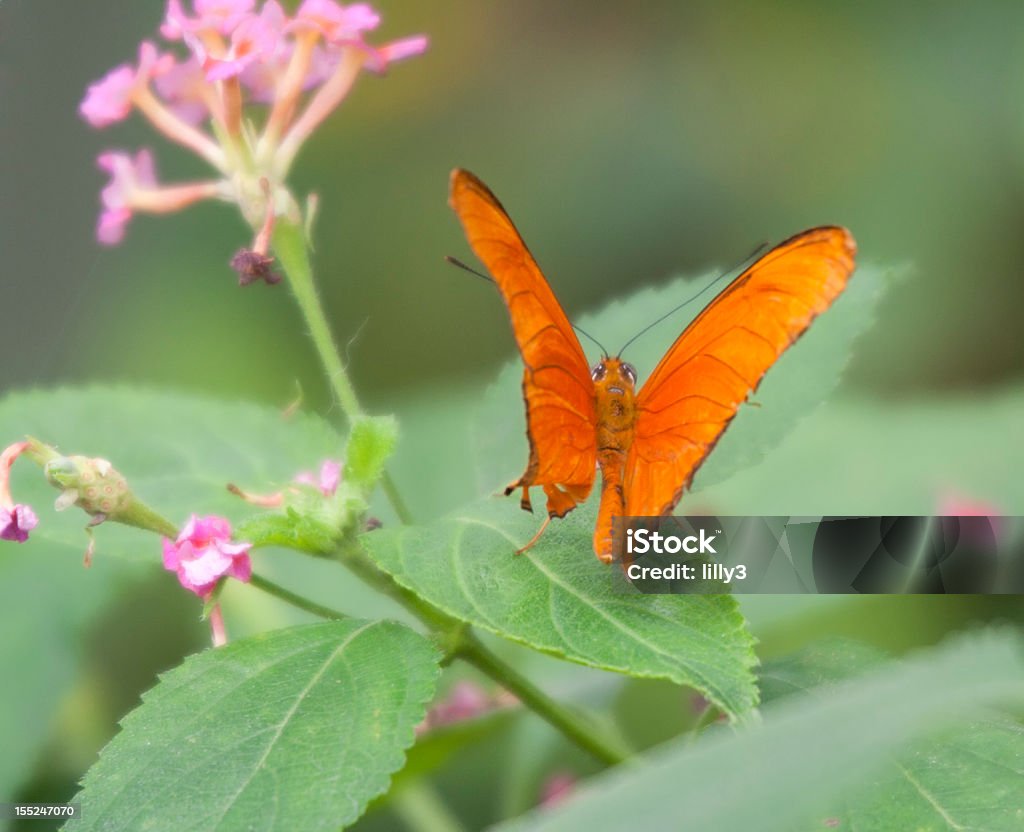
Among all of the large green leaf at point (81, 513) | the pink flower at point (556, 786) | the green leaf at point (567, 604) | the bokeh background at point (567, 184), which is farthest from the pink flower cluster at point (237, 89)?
the pink flower at point (556, 786)

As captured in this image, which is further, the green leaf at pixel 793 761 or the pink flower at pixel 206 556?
the pink flower at pixel 206 556

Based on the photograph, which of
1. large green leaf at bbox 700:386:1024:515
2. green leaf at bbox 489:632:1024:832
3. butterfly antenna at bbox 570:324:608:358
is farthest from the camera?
large green leaf at bbox 700:386:1024:515

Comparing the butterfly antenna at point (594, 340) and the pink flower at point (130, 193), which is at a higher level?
the pink flower at point (130, 193)

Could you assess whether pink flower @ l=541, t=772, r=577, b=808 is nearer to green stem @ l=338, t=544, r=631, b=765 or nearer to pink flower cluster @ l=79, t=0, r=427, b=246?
green stem @ l=338, t=544, r=631, b=765

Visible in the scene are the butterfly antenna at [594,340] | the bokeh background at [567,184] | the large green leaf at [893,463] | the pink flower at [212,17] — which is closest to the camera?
the pink flower at [212,17]

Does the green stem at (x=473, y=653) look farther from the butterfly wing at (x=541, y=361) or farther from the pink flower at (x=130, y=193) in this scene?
the pink flower at (x=130, y=193)

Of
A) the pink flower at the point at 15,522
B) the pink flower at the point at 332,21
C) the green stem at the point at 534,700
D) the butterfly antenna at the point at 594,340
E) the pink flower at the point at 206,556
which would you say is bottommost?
the green stem at the point at 534,700

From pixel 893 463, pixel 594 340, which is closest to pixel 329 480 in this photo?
pixel 594 340

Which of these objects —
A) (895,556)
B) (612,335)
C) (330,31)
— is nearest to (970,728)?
(895,556)

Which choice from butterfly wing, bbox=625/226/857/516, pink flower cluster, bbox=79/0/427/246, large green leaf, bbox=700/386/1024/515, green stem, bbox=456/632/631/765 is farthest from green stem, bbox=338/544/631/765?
large green leaf, bbox=700/386/1024/515
